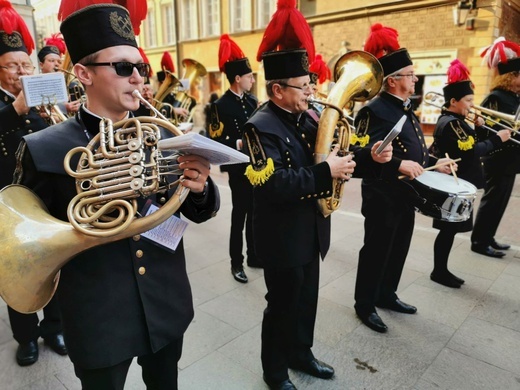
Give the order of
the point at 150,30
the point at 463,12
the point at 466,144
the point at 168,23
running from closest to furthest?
the point at 466,144 < the point at 463,12 < the point at 168,23 < the point at 150,30

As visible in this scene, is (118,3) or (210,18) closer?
(118,3)

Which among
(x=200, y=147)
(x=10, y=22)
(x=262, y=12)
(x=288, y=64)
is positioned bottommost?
(x=200, y=147)

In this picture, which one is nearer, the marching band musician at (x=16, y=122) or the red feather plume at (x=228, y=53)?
the marching band musician at (x=16, y=122)

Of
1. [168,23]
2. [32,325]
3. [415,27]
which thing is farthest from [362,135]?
[168,23]

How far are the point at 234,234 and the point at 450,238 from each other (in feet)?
7.36

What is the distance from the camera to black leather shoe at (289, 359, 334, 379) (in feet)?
8.73

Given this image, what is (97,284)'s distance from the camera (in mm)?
1512

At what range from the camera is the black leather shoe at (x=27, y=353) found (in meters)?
2.82

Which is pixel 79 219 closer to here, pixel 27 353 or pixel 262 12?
pixel 27 353

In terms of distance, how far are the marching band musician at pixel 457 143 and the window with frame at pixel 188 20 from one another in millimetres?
18703

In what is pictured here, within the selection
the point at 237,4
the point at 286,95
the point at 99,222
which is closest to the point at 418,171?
the point at 286,95

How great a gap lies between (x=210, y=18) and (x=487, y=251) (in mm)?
18507

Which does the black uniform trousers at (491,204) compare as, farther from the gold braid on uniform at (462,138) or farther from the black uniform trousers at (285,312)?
the black uniform trousers at (285,312)

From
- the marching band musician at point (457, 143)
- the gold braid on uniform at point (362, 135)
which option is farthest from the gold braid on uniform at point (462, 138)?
the gold braid on uniform at point (362, 135)
